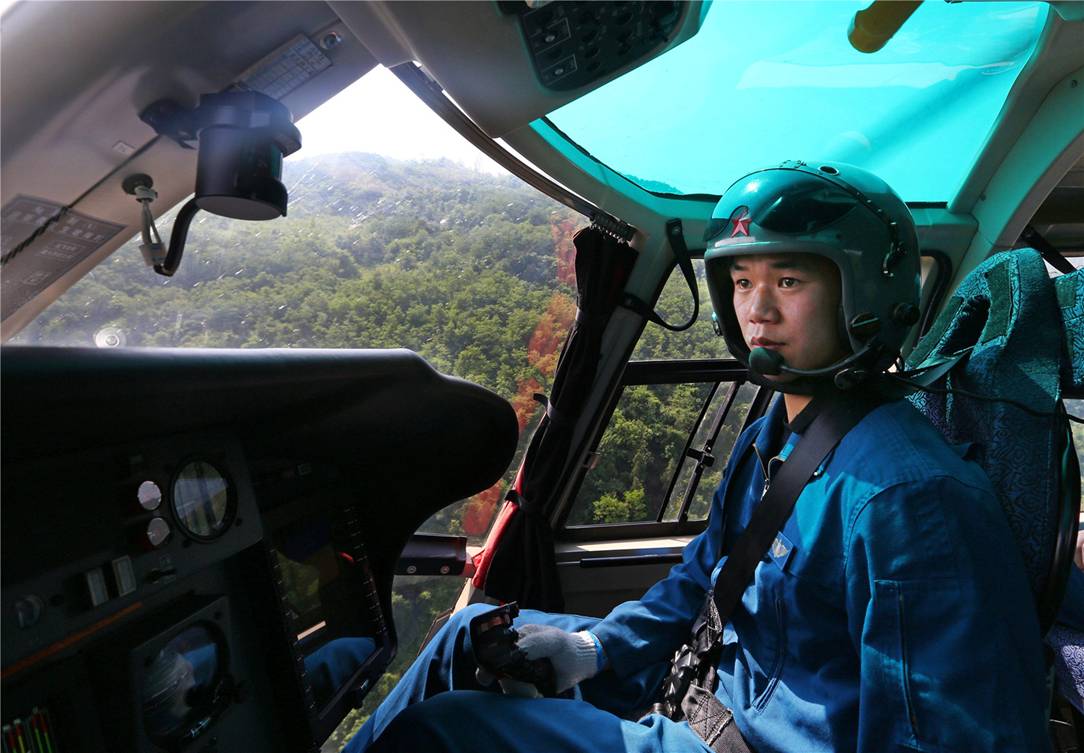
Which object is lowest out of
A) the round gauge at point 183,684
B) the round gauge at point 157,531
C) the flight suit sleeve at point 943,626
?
the flight suit sleeve at point 943,626

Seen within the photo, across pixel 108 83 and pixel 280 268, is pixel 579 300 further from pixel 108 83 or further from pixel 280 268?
pixel 108 83

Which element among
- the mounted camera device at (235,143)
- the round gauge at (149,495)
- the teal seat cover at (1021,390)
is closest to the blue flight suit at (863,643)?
the teal seat cover at (1021,390)

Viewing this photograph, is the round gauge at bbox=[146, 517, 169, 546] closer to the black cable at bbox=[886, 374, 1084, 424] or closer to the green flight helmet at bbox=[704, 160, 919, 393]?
the green flight helmet at bbox=[704, 160, 919, 393]

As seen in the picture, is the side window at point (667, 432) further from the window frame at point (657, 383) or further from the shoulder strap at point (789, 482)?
the shoulder strap at point (789, 482)

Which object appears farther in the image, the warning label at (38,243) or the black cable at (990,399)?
the black cable at (990,399)

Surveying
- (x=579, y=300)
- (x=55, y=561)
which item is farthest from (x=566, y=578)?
(x=55, y=561)

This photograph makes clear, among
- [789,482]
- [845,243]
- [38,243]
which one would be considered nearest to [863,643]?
[789,482]

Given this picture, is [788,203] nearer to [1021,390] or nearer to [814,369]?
[814,369]

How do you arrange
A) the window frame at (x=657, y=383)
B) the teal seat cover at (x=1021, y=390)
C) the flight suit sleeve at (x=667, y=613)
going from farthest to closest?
the window frame at (x=657, y=383)
the flight suit sleeve at (x=667, y=613)
the teal seat cover at (x=1021, y=390)
